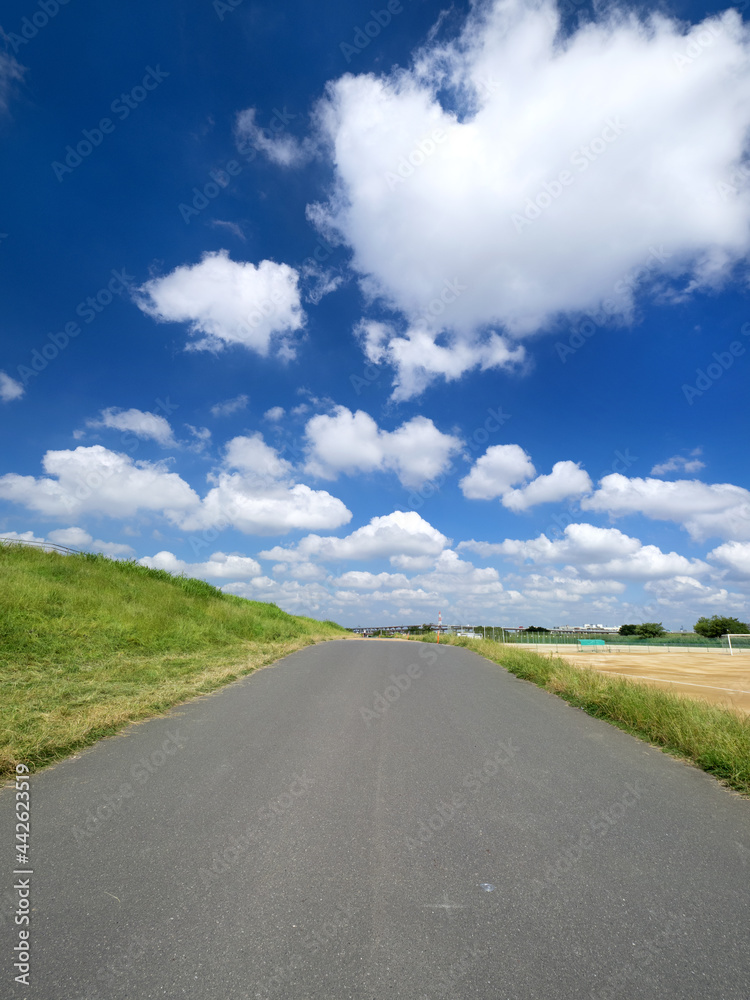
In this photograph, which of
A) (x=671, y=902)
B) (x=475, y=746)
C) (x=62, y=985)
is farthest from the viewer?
(x=475, y=746)

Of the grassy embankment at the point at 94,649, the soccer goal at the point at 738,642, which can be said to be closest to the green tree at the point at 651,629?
the soccer goal at the point at 738,642

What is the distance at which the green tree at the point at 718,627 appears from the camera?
6975 centimetres

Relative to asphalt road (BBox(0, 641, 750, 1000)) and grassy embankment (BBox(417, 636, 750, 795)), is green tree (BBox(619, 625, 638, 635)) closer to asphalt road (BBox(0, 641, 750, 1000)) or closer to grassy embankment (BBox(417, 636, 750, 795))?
grassy embankment (BBox(417, 636, 750, 795))

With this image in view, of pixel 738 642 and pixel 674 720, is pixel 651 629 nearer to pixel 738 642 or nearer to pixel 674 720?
pixel 738 642

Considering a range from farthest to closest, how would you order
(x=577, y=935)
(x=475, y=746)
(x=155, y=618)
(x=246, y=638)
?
(x=246, y=638) < (x=155, y=618) < (x=475, y=746) < (x=577, y=935)

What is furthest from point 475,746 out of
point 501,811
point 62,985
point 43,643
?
point 43,643

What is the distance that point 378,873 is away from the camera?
309cm

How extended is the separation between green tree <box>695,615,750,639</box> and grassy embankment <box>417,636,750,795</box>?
7335 cm

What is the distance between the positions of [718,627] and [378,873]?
8556 cm

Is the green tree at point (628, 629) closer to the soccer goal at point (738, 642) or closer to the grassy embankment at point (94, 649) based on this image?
the soccer goal at point (738, 642)

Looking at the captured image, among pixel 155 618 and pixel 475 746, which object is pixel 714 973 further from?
pixel 155 618

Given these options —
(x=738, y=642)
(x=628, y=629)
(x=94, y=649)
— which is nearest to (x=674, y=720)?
(x=94, y=649)

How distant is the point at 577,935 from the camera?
8.34 feet

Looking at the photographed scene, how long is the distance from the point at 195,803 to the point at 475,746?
3316 millimetres
